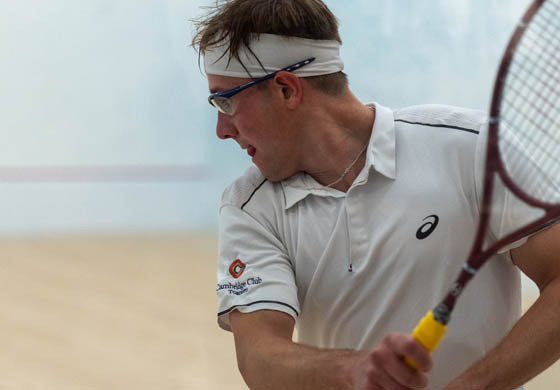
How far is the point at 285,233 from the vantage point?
4.28 feet

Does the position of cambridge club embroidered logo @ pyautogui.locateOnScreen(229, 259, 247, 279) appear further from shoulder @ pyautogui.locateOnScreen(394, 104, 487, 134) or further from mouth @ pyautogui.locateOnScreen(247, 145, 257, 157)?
shoulder @ pyautogui.locateOnScreen(394, 104, 487, 134)

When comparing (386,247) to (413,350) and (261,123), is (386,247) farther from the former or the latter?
(413,350)

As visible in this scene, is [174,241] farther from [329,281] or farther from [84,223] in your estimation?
[329,281]

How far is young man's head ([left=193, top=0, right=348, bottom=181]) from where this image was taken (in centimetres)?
129

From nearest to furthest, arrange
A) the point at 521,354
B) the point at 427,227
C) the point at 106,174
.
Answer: the point at 521,354, the point at 427,227, the point at 106,174

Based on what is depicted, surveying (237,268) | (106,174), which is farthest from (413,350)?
(106,174)

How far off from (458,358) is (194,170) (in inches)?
135

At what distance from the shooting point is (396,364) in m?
0.85

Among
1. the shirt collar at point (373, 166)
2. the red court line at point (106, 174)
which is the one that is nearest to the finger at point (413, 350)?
the shirt collar at point (373, 166)

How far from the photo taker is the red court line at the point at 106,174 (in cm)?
454

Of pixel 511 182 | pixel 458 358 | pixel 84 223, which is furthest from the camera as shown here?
pixel 84 223

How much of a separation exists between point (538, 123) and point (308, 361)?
43 centimetres

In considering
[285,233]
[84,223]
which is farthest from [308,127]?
[84,223]

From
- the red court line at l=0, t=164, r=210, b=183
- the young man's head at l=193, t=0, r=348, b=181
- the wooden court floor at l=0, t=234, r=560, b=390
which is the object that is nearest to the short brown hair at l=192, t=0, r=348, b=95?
the young man's head at l=193, t=0, r=348, b=181
